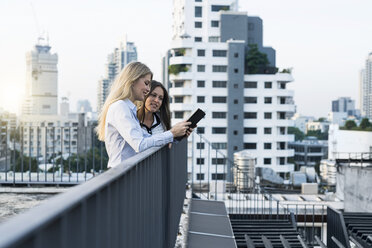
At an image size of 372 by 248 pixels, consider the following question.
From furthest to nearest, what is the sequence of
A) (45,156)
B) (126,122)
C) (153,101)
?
1. (45,156)
2. (153,101)
3. (126,122)

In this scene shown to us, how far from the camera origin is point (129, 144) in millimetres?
2744

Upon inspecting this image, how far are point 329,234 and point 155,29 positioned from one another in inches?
3470

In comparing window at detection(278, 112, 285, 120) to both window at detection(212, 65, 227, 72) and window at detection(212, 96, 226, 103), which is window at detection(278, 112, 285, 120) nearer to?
window at detection(212, 96, 226, 103)

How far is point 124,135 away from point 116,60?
18461 cm

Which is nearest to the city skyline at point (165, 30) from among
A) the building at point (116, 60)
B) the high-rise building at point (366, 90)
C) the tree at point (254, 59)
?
the tree at point (254, 59)

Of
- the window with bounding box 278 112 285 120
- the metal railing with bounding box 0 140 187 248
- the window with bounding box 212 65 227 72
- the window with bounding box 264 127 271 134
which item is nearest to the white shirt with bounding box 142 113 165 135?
the metal railing with bounding box 0 140 187 248

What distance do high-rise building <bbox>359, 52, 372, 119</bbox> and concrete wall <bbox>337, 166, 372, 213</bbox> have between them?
16957 cm

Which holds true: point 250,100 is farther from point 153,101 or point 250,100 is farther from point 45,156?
point 153,101

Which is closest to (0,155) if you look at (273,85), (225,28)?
(273,85)

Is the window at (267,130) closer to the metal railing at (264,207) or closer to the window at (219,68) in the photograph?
the window at (219,68)

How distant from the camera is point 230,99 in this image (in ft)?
193

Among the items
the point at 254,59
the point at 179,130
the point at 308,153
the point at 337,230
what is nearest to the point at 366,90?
the point at 308,153

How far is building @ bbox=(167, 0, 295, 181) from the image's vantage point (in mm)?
58125

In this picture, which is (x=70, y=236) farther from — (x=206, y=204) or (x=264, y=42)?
(x=264, y=42)
